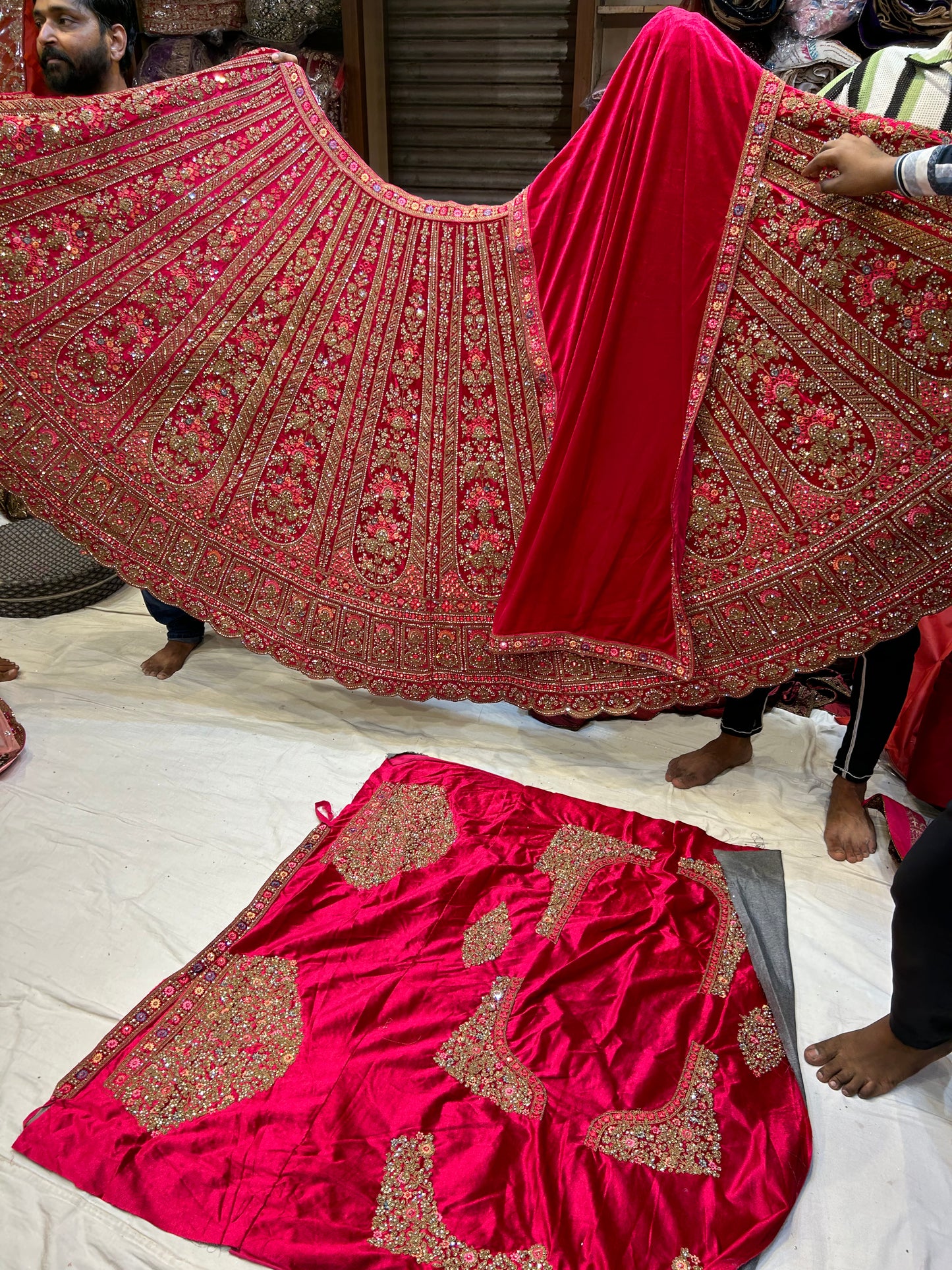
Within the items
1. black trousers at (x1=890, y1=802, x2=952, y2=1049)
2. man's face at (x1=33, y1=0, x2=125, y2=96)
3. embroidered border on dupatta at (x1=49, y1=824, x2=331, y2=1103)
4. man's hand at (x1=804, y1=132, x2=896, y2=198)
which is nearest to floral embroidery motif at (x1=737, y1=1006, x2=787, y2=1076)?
black trousers at (x1=890, y1=802, x2=952, y2=1049)

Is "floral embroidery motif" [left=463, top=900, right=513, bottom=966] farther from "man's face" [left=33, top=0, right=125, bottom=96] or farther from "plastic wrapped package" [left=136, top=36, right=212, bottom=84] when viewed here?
"plastic wrapped package" [left=136, top=36, right=212, bottom=84]

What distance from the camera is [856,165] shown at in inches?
51.5

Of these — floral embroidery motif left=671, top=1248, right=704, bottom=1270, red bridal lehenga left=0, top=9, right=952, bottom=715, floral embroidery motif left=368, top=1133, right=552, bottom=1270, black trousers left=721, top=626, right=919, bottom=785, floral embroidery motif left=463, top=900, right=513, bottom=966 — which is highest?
red bridal lehenga left=0, top=9, right=952, bottom=715

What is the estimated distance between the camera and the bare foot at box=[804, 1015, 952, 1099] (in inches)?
49.8

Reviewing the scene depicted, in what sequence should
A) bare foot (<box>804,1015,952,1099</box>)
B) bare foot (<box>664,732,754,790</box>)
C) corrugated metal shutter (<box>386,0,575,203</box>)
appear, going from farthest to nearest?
corrugated metal shutter (<box>386,0,575,203</box>)
bare foot (<box>664,732,754,790</box>)
bare foot (<box>804,1015,952,1099</box>)

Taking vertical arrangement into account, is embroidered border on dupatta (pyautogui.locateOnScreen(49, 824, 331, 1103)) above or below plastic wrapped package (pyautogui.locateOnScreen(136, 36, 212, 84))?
below

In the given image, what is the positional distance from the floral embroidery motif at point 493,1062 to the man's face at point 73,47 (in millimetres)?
2035

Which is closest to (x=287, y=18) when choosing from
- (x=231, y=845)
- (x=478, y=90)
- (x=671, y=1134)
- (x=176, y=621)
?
(x=478, y=90)

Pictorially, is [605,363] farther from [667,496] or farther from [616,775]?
→ [616,775]

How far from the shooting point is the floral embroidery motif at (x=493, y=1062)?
123 centimetres

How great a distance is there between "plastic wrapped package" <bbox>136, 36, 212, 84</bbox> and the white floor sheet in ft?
5.30

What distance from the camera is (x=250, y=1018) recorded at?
134 centimetres

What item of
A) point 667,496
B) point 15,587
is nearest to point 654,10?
point 667,496

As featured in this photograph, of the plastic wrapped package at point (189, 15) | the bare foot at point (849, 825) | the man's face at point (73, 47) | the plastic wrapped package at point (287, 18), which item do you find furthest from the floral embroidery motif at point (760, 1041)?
the plastic wrapped package at point (189, 15)
